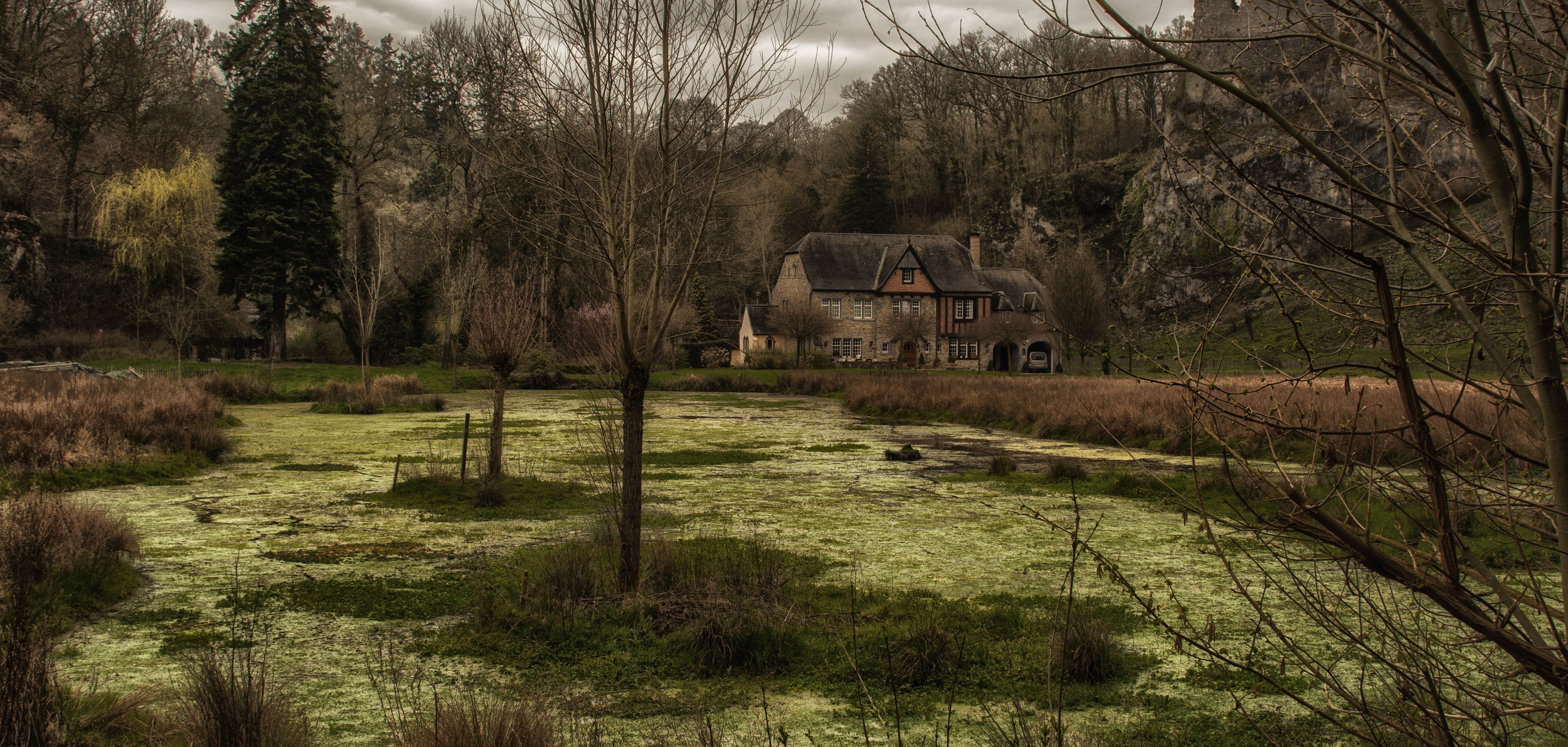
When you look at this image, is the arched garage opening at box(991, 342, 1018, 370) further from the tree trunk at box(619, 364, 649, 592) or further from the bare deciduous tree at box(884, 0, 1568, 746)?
the bare deciduous tree at box(884, 0, 1568, 746)

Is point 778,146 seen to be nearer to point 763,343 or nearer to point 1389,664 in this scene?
point 1389,664

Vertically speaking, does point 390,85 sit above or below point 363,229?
above

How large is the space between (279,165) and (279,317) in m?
5.79

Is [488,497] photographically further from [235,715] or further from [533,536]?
[235,715]

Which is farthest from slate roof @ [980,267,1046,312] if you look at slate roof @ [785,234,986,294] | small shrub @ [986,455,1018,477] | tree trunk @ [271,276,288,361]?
small shrub @ [986,455,1018,477]

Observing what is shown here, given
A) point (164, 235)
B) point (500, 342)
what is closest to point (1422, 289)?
point (500, 342)

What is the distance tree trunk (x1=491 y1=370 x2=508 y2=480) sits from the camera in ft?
38.8

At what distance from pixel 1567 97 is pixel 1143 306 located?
2481 inches

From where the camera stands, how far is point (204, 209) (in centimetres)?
3644

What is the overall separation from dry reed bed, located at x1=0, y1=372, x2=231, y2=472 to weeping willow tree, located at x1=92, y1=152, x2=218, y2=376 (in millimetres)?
16591

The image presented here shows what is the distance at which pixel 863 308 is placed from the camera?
5697cm

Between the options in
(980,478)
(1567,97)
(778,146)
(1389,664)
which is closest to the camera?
(1567,97)

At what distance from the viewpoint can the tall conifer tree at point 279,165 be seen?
1419 inches

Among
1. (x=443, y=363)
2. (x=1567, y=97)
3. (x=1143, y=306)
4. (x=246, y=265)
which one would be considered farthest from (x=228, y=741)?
(x=1143, y=306)
